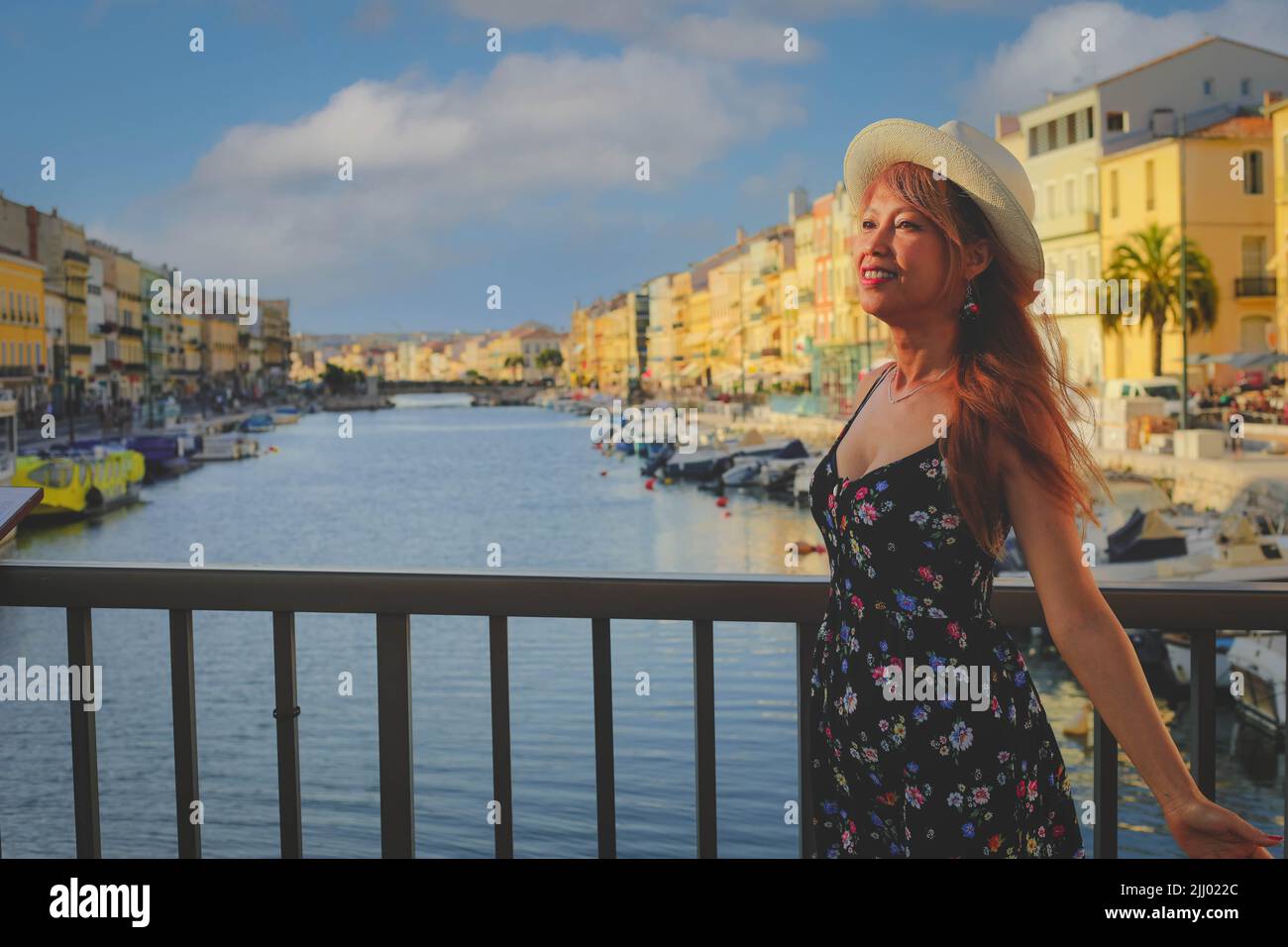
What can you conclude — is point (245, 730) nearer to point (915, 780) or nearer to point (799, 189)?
point (915, 780)

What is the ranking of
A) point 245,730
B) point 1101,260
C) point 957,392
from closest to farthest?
1. point 957,392
2. point 245,730
3. point 1101,260

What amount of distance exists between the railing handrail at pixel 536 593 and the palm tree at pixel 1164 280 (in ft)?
104

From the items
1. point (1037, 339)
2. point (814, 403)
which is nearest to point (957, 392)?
point (1037, 339)

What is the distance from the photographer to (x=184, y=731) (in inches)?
81.1

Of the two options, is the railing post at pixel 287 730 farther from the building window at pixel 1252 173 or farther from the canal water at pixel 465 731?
the building window at pixel 1252 173

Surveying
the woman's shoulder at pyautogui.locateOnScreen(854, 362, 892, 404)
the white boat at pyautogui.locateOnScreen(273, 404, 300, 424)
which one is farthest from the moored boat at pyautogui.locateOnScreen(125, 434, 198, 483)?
the woman's shoulder at pyautogui.locateOnScreen(854, 362, 892, 404)

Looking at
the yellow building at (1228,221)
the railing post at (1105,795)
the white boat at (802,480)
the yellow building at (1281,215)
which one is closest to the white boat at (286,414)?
the white boat at (802,480)

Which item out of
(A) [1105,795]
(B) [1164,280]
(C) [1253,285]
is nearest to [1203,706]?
(A) [1105,795]

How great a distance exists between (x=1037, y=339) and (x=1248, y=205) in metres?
35.0

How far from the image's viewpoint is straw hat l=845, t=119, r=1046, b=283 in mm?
1413

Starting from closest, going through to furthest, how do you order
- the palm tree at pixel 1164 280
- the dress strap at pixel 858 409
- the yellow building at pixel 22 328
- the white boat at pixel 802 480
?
1. the dress strap at pixel 858 409
2. the palm tree at pixel 1164 280
3. the white boat at pixel 802 480
4. the yellow building at pixel 22 328

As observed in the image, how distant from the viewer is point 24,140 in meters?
98.2

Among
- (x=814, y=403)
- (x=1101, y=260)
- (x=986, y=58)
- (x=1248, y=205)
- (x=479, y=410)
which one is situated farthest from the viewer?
(x=479, y=410)

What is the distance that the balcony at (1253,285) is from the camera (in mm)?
32688
